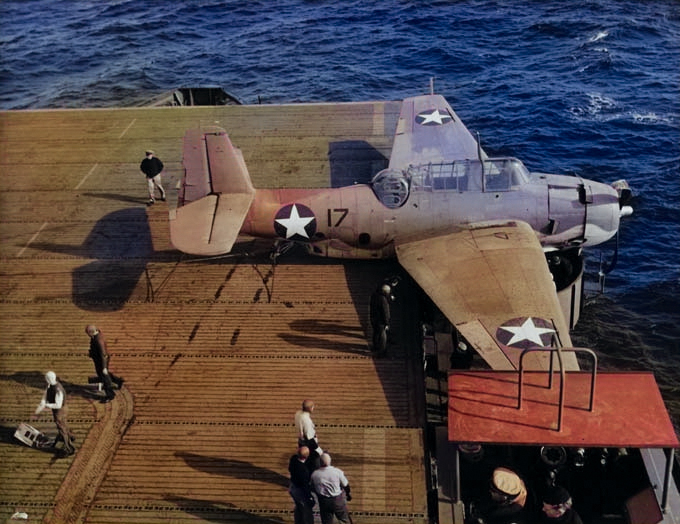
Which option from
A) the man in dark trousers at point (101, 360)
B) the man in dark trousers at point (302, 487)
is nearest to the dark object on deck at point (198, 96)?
the man in dark trousers at point (101, 360)

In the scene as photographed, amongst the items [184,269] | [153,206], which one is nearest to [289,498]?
[184,269]

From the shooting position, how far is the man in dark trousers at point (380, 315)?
12.3 metres

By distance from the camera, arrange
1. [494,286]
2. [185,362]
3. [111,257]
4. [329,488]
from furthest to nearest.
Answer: [111,257], [494,286], [185,362], [329,488]

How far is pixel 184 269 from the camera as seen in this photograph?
1633cm

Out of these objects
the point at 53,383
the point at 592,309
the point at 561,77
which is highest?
the point at 53,383

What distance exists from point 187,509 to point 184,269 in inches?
292

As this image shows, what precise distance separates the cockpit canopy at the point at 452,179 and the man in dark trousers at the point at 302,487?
8069mm

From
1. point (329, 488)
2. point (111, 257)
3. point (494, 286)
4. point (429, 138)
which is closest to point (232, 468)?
point (329, 488)

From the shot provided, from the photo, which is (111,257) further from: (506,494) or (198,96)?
(198,96)

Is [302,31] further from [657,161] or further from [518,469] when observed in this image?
[518,469]

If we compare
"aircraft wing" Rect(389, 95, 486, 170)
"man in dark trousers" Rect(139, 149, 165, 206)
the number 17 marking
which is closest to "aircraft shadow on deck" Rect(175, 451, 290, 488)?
the number 17 marking

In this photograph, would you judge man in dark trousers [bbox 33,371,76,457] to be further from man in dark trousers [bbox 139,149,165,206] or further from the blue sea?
the blue sea

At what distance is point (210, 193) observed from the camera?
52.2 feet

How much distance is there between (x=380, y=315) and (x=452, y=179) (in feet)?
15.7
